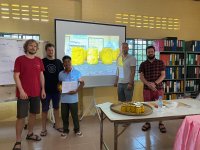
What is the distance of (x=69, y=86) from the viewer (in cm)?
314

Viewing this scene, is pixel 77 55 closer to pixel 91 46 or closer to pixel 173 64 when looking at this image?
pixel 91 46

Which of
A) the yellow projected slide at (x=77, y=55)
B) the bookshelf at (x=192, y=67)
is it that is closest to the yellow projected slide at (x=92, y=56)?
the yellow projected slide at (x=77, y=55)

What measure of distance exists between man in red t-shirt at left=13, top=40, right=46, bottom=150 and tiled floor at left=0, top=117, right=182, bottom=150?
1.24 ft

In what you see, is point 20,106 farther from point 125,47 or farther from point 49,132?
point 125,47

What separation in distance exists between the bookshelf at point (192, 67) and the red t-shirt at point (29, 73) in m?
3.71

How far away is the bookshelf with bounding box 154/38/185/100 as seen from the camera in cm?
472

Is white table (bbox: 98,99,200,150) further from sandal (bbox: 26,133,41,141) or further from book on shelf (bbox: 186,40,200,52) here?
book on shelf (bbox: 186,40,200,52)

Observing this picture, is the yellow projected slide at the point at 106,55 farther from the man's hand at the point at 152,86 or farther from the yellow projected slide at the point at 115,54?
the man's hand at the point at 152,86

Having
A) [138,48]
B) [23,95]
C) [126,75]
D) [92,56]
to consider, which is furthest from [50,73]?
[138,48]

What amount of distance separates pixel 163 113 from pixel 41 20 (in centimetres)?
319

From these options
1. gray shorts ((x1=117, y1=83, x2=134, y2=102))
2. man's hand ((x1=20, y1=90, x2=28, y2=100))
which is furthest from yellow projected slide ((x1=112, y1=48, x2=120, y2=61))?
man's hand ((x1=20, y1=90, x2=28, y2=100))

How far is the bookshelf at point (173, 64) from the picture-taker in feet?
15.5

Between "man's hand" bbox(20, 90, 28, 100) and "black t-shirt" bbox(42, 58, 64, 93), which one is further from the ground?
"black t-shirt" bbox(42, 58, 64, 93)

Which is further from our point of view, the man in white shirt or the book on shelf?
the book on shelf
